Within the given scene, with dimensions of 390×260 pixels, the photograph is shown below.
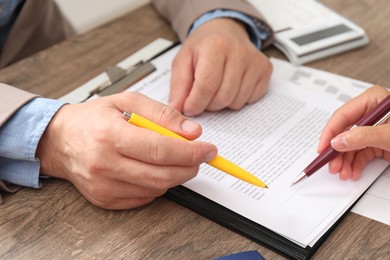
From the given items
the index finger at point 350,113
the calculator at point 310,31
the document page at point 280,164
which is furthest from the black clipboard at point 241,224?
the calculator at point 310,31

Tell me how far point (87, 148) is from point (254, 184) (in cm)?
22

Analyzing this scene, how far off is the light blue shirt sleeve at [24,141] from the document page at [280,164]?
0.63 ft

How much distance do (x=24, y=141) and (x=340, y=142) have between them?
430 millimetres

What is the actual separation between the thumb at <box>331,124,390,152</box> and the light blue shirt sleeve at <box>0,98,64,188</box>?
398mm

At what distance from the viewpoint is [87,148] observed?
62cm

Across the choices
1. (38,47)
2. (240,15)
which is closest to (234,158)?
(240,15)

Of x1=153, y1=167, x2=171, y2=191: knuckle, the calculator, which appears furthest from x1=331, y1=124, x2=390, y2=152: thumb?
Answer: the calculator

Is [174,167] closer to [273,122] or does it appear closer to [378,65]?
[273,122]

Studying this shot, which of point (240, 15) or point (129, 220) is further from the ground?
point (240, 15)

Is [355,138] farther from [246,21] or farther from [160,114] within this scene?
[246,21]

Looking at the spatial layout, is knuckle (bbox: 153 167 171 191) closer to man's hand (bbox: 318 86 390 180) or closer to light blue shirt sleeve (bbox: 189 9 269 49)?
man's hand (bbox: 318 86 390 180)

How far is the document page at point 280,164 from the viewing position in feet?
1.95

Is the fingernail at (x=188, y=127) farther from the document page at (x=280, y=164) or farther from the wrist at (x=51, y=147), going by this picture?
the wrist at (x=51, y=147)

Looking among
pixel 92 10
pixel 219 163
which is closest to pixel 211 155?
pixel 219 163
